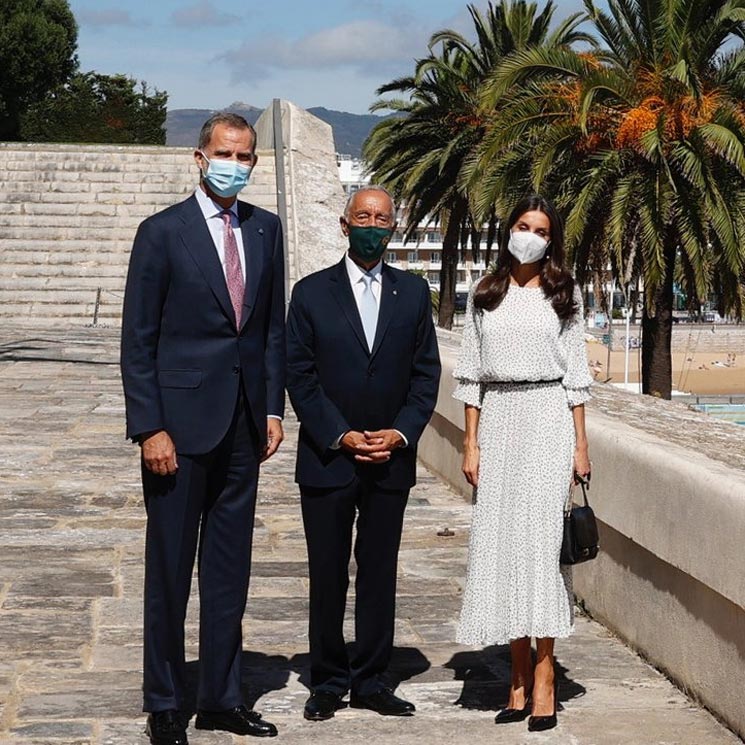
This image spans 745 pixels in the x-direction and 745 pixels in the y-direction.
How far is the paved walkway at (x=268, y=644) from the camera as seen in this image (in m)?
4.88

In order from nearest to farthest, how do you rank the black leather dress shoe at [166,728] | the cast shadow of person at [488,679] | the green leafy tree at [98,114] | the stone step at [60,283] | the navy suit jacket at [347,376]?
the black leather dress shoe at [166,728] → the navy suit jacket at [347,376] → the cast shadow of person at [488,679] → the stone step at [60,283] → the green leafy tree at [98,114]

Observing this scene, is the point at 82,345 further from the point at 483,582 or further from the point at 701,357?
the point at 701,357

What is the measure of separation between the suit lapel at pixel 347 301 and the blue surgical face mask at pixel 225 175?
52 centimetres

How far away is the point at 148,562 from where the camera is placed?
189 inches

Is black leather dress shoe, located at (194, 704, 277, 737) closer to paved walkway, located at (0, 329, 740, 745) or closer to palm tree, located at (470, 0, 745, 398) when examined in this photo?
paved walkway, located at (0, 329, 740, 745)

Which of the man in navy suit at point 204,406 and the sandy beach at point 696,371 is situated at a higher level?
the man in navy suit at point 204,406

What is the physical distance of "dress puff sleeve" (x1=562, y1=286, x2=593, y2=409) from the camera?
199 inches

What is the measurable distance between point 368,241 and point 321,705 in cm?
154

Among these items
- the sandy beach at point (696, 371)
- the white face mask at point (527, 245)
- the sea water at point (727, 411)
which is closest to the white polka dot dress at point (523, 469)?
the white face mask at point (527, 245)

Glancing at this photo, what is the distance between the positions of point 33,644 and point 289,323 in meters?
1.77

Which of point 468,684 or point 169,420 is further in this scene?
point 468,684

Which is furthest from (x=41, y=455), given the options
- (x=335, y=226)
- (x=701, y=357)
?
(x=701, y=357)

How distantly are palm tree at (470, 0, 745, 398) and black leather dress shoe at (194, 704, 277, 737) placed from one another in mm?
18143

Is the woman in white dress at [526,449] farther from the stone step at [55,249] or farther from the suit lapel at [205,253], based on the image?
the stone step at [55,249]
